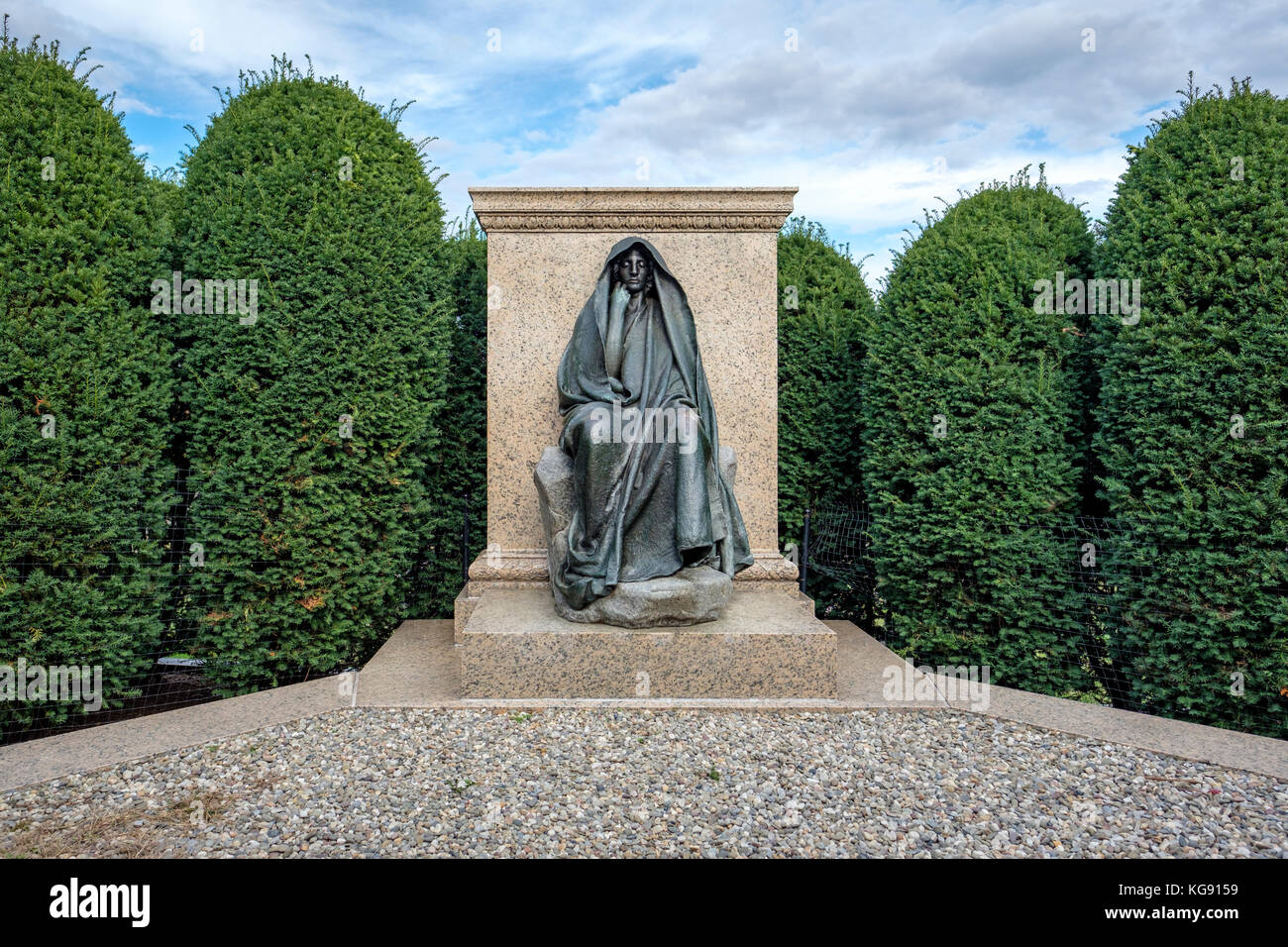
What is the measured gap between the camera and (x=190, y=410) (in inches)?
199

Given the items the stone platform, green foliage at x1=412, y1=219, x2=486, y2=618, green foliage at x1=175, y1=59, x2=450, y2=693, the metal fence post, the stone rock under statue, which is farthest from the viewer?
the metal fence post

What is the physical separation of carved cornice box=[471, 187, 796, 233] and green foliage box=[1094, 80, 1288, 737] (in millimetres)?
2420

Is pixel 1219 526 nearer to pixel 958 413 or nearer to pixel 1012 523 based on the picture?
pixel 1012 523

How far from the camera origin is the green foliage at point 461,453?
6.32 metres

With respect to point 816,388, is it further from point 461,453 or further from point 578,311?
point 461,453

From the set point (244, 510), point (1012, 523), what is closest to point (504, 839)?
point (244, 510)

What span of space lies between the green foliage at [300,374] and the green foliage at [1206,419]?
189 inches

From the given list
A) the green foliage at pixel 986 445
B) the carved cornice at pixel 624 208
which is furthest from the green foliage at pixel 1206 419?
the carved cornice at pixel 624 208

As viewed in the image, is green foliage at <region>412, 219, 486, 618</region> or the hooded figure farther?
green foliage at <region>412, 219, 486, 618</region>

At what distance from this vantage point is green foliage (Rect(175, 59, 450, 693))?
5.01m

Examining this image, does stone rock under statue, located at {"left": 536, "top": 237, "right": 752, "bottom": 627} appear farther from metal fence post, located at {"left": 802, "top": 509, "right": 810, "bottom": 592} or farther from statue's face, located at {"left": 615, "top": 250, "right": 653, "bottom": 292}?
metal fence post, located at {"left": 802, "top": 509, "right": 810, "bottom": 592}

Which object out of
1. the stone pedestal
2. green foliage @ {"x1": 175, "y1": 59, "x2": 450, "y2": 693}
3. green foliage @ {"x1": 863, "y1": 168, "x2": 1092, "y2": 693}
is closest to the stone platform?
the stone pedestal

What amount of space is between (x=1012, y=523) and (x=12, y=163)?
6.68m

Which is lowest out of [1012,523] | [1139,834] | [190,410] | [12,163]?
[1139,834]
